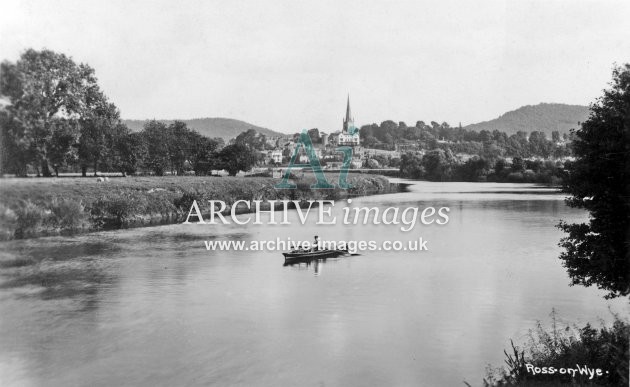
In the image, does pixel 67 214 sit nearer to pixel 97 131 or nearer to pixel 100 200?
pixel 100 200

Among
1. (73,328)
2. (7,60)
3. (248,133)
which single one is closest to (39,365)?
(73,328)

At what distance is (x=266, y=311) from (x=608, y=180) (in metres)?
8.45

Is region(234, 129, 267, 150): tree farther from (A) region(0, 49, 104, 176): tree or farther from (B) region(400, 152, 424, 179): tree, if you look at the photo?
(A) region(0, 49, 104, 176): tree

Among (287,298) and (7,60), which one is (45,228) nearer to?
(7,60)

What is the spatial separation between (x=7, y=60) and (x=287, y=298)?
35.8 ft

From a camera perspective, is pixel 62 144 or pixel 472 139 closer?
pixel 62 144

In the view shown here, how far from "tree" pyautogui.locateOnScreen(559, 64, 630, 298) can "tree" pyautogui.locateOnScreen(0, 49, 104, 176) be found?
15.8 meters

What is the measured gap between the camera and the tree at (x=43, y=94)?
56.0ft

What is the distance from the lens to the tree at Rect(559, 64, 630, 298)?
369 inches

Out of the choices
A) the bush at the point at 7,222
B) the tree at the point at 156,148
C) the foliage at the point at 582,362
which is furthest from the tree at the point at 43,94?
the foliage at the point at 582,362

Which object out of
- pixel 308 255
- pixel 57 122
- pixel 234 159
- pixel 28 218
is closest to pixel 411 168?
pixel 234 159

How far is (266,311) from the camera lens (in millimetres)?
13453

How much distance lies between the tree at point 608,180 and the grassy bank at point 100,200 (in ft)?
69.2

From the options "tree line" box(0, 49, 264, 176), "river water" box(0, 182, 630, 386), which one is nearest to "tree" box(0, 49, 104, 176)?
"tree line" box(0, 49, 264, 176)
